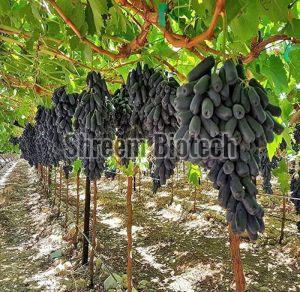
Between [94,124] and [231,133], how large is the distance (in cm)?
167

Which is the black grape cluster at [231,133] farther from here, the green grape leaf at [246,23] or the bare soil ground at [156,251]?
the bare soil ground at [156,251]

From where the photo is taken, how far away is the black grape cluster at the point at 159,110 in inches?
86.7

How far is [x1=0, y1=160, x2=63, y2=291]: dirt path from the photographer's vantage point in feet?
23.4

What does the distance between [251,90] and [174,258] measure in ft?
23.2

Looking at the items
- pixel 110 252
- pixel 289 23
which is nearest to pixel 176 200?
pixel 110 252

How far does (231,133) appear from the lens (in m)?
1.27

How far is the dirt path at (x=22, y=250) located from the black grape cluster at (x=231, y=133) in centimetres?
620

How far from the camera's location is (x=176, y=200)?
13133 millimetres

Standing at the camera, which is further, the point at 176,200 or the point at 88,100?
the point at 176,200

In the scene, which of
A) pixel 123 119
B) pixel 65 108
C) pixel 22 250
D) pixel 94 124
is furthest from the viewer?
pixel 22 250

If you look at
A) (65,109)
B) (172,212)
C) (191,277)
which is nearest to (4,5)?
(65,109)

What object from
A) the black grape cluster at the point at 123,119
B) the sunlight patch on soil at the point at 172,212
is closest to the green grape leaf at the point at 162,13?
the black grape cluster at the point at 123,119

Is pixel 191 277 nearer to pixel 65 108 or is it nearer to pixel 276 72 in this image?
pixel 65 108

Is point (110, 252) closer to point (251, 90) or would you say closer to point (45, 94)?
point (45, 94)
